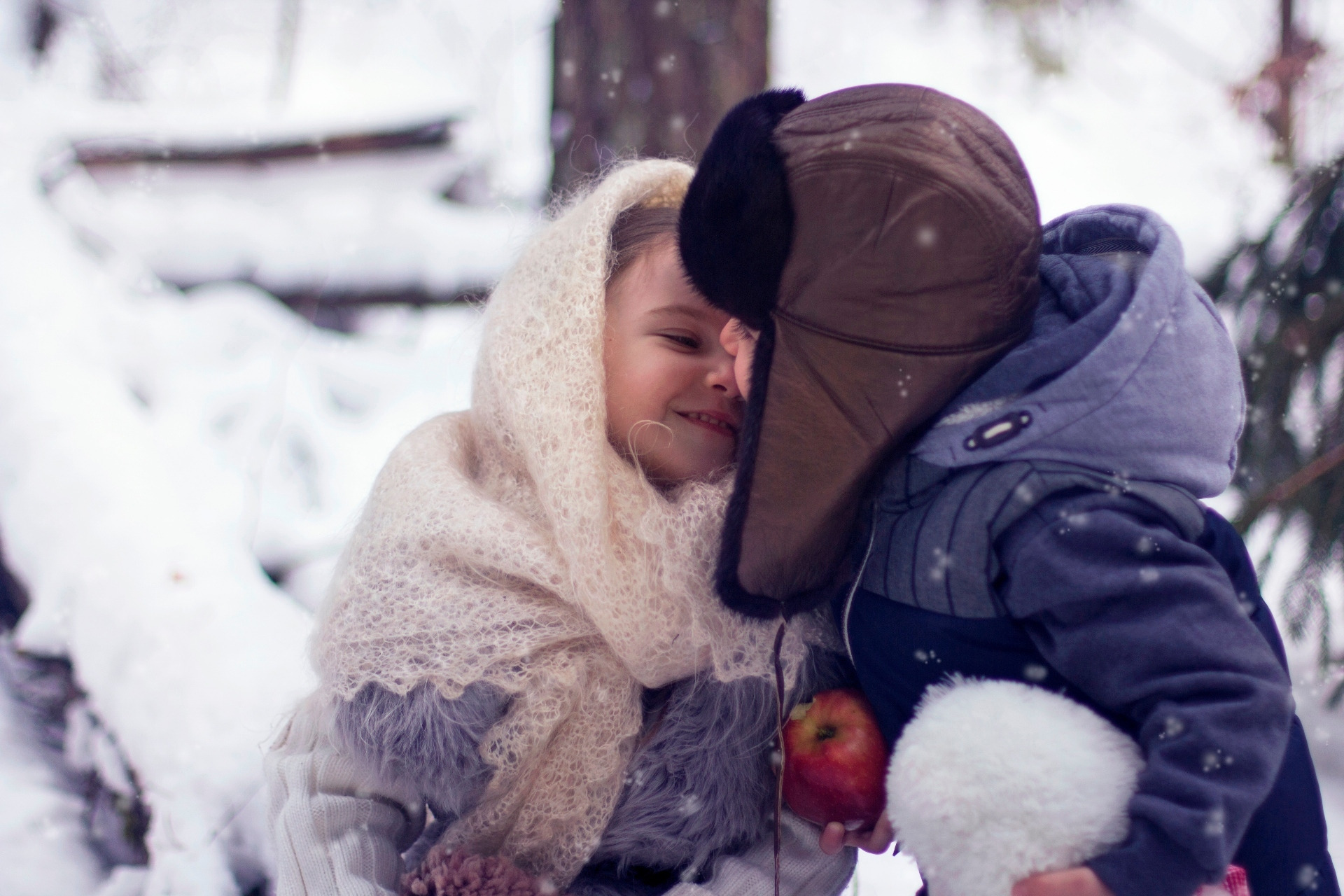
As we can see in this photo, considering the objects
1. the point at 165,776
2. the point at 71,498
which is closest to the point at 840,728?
the point at 165,776

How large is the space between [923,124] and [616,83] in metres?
1.02

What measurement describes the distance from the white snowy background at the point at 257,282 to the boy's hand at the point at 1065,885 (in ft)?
2.35

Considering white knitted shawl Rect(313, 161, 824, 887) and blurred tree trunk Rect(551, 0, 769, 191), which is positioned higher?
blurred tree trunk Rect(551, 0, 769, 191)

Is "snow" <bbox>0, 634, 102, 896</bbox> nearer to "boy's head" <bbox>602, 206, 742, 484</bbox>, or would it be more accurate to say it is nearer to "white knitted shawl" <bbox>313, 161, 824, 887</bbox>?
"white knitted shawl" <bbox>313, 161, 824, 887</bbox>

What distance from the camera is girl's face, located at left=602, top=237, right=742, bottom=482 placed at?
38.4 inches

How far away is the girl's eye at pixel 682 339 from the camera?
0.99 m

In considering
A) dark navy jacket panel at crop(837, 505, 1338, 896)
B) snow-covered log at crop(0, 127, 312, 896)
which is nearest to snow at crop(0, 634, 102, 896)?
snow-covered log at crop(0, 127, 312, 896)

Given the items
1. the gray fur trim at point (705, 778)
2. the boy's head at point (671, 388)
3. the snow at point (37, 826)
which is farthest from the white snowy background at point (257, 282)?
the gray fur trim at point (705, 778)

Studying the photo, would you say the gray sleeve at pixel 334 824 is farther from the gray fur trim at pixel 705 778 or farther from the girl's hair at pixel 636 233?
the girl's hair at pixel 636 233

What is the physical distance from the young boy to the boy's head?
172mm

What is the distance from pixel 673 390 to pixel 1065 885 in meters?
0.59

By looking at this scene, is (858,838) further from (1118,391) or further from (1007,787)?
(1118,391)

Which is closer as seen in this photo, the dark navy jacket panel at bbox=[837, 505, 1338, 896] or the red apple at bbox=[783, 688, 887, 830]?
the dark navy jacket panel at bbox=[837, 505, 1338, 896]

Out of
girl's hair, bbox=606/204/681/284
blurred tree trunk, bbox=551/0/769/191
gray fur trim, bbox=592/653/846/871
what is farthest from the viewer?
blurred tree trunk, bbox=551/0/769/191
